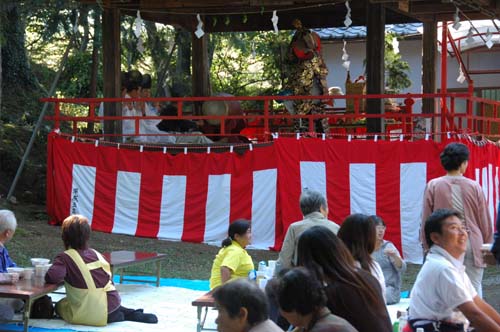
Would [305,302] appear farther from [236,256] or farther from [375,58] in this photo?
[375,58]

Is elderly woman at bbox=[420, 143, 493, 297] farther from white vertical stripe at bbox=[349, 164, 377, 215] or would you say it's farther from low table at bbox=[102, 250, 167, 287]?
white vertical stripe at bbox=[349, 164, 377, 215]

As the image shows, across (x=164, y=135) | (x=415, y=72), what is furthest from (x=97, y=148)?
(x=415, y=72)

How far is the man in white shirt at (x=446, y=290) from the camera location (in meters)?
4.40

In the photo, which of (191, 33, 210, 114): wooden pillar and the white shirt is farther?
(191, 33, 210, 114): wooden pillar

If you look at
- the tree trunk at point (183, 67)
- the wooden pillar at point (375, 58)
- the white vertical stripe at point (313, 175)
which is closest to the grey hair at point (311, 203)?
the white vertical stripe at point (313, 175)

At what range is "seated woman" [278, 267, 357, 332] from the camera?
358 cm

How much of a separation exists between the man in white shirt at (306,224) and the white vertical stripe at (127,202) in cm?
757

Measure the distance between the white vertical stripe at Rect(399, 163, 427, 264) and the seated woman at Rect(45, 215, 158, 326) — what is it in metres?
5.40

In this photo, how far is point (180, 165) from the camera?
1314 cm

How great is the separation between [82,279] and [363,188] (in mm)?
5819

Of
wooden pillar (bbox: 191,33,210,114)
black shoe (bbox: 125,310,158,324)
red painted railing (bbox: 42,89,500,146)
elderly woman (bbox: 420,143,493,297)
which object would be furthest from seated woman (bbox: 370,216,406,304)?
wooden pillar (bbox: 191,33,210,114)

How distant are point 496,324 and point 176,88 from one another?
1313cm

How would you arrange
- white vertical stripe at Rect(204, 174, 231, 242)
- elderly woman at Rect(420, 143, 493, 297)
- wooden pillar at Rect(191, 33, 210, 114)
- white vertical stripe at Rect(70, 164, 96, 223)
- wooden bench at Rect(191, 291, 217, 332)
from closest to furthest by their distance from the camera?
elderly woman at Rect(420, 143, 493, 297)
wooden bench at Rect(191, 291, 217, 332)
white vertical stripe at Rect(204, 174, 231, 242)
white vertical stripe at Rect(70, 164, 96, 223)
wooden pillar at Rect(191, 33, 210, 114)

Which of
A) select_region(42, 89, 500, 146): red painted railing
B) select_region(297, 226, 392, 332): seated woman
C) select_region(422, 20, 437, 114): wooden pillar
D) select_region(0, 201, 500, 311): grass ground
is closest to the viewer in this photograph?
select_region(297, 226, 392, 332): seated woman
